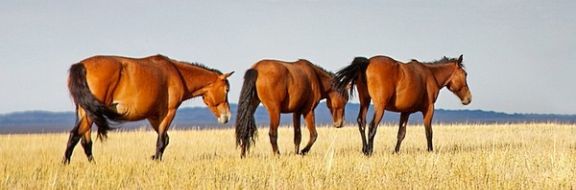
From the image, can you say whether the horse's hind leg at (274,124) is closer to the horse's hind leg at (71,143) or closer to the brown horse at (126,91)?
the brown horse at (126,91)

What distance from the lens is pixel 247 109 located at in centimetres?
1239

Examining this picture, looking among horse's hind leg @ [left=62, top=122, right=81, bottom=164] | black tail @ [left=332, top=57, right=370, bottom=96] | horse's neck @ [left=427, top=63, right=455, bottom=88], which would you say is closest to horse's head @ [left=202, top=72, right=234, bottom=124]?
black tail @ [left=332, top=57, right=370, bottom=96]

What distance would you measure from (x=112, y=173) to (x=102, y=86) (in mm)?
2628

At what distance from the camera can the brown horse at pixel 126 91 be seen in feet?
32.6

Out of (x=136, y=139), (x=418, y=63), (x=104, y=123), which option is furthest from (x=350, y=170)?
(x=136, y=139)

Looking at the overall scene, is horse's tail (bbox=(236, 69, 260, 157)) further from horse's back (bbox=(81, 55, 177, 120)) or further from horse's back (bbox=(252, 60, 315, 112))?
horse's back (bbox=(81, 55, 177, 120))

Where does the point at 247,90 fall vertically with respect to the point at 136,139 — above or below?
above

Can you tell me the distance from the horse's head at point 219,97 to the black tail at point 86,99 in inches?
104

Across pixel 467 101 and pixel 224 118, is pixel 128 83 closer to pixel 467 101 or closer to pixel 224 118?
pixel 224 118

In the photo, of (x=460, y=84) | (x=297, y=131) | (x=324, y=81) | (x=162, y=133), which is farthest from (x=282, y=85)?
(x=460, y=84)

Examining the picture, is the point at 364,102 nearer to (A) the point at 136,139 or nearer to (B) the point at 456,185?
(B) the point at 456,185

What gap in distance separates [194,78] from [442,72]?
5381 mm

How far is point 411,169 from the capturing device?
841cm

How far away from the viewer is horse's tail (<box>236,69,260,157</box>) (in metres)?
12.3
